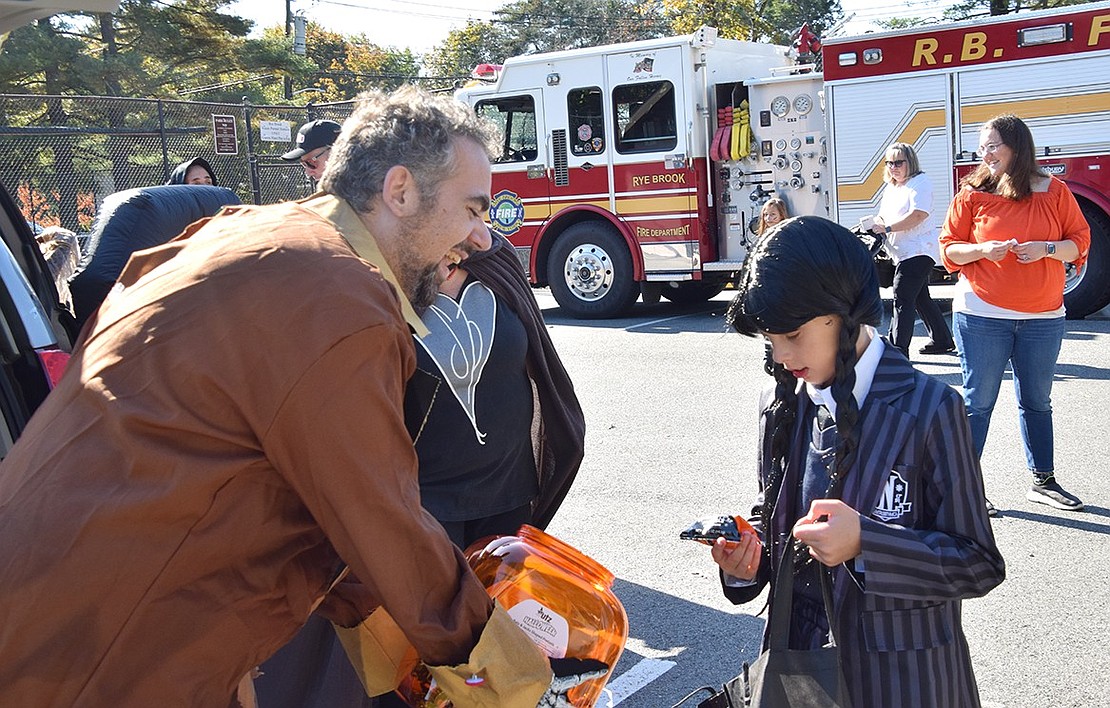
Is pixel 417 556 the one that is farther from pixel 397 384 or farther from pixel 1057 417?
pixel 1057 417

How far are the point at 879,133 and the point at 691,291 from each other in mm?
3211

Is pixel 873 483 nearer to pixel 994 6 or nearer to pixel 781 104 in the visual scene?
pixel 781 104

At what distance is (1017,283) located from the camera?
516 cm

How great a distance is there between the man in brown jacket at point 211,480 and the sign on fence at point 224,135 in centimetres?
1398

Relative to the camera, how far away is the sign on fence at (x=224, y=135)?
14.8m

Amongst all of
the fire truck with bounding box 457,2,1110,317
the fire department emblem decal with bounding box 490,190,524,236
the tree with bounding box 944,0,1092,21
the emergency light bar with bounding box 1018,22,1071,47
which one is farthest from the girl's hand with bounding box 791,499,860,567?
the tree with bounding box 944,0,1092,21

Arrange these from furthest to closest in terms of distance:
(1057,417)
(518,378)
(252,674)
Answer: (1057,417), (518,378), (252,674)

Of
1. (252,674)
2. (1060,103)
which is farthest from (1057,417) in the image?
(252,674)

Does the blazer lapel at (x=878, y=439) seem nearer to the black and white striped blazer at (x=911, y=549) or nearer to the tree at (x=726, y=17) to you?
the black and white striped blazer at (x=911, y=549)

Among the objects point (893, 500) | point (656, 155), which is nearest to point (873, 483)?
point (893, 500)

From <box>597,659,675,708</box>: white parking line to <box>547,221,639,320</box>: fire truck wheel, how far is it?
8877mm

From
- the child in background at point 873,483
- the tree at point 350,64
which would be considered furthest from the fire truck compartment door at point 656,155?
the tree at point 350,64

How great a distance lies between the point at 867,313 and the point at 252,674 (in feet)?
4.24

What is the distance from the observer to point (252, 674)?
1.88 m
